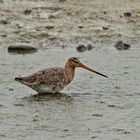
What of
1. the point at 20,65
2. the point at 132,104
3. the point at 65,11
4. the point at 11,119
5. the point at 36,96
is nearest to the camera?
the point at 11,119

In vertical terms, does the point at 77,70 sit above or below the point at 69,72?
below

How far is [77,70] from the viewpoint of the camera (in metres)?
15.9

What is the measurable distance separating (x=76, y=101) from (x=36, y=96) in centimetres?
86

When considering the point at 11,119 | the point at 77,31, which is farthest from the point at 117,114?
the point at 77,31

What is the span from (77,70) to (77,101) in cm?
307

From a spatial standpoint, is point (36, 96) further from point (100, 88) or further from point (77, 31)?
point (77, 31)

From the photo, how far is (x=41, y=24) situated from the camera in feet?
66.1

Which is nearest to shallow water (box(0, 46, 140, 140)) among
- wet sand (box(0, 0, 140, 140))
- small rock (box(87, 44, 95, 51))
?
wet sand (box(0, 0, 140, 140))

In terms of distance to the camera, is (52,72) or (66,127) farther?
(52,72)

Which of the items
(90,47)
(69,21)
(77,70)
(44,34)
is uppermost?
(69,21)

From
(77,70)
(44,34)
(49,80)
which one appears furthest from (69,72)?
(44,34)

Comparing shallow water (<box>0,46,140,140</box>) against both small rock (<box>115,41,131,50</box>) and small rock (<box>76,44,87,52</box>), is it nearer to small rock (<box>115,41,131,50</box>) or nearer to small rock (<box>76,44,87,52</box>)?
small rock (<box>76,44,87,52</box>)

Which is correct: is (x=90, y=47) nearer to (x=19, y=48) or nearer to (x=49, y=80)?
(x=19, y=48)

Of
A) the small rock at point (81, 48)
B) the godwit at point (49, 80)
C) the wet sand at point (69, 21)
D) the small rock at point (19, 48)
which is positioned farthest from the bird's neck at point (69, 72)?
the wet sand at point (69, 21)
